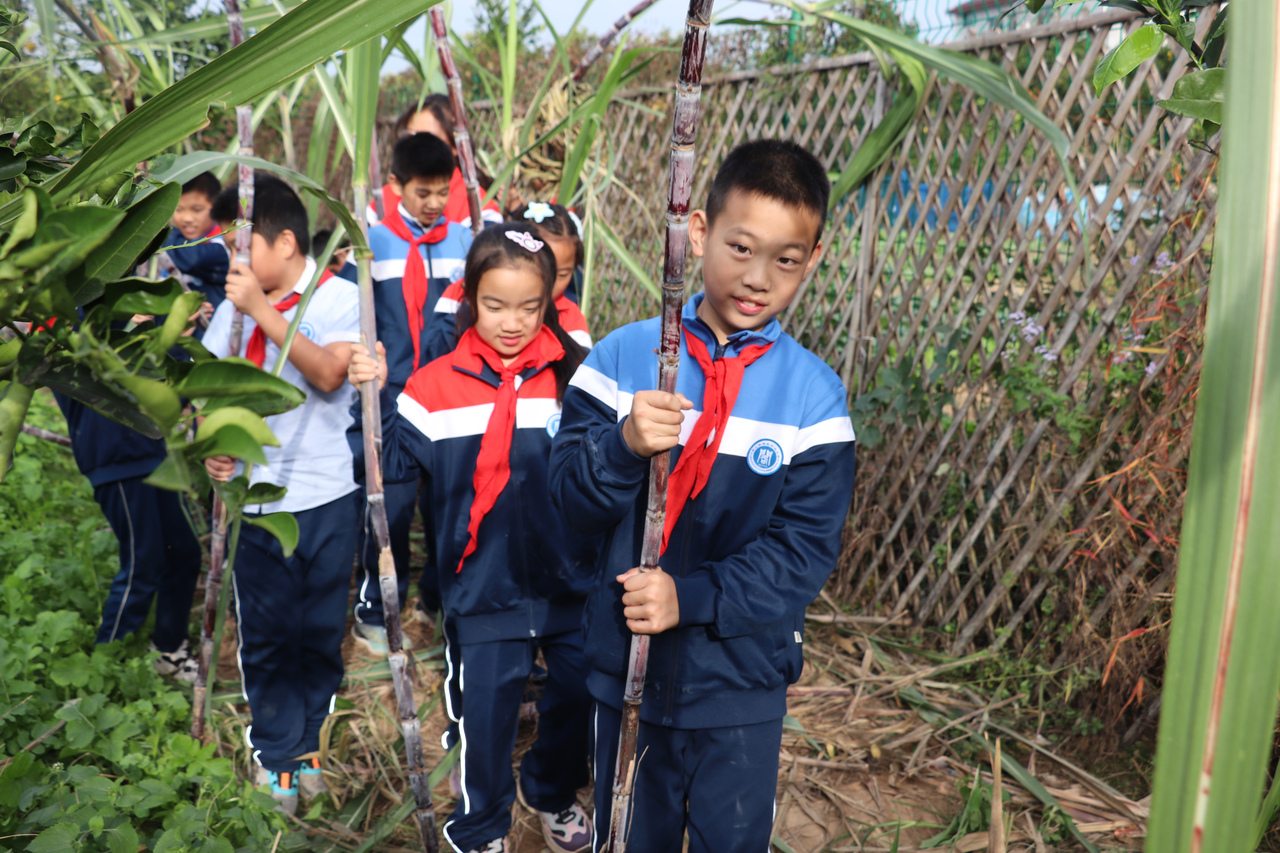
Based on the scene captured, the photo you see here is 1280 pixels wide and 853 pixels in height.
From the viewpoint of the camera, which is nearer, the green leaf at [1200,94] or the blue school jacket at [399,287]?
the green leaf at [1200,94]

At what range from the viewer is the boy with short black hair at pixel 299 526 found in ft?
6.61

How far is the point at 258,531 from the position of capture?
2.04 m

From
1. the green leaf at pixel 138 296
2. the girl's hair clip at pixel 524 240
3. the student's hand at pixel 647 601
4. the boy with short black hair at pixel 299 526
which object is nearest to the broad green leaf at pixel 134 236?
the green leaf at pixel 138 296

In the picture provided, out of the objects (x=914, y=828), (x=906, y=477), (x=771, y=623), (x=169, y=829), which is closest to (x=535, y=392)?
(x=771, y=623)

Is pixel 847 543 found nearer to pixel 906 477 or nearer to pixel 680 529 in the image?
pixel 906 477

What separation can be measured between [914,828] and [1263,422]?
2.02 meters

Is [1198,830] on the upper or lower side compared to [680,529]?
upper

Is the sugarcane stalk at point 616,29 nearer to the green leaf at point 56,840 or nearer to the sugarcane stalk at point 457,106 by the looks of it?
the sugarcane stalk at point 457,106

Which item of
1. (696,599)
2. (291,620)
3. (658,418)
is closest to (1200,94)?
(658,418)

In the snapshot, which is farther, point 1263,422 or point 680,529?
point 680,529

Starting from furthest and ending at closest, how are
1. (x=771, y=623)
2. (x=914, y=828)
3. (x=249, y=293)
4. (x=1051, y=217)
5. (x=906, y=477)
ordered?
(x=906, y=477)
(x=1051, y=217)
(x=914, y=828)
(x=249, y=293)
(x=771, y=623)

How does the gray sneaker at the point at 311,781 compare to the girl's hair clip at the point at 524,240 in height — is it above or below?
below

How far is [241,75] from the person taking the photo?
482 millimetres

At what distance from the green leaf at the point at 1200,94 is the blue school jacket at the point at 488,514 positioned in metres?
1.43
